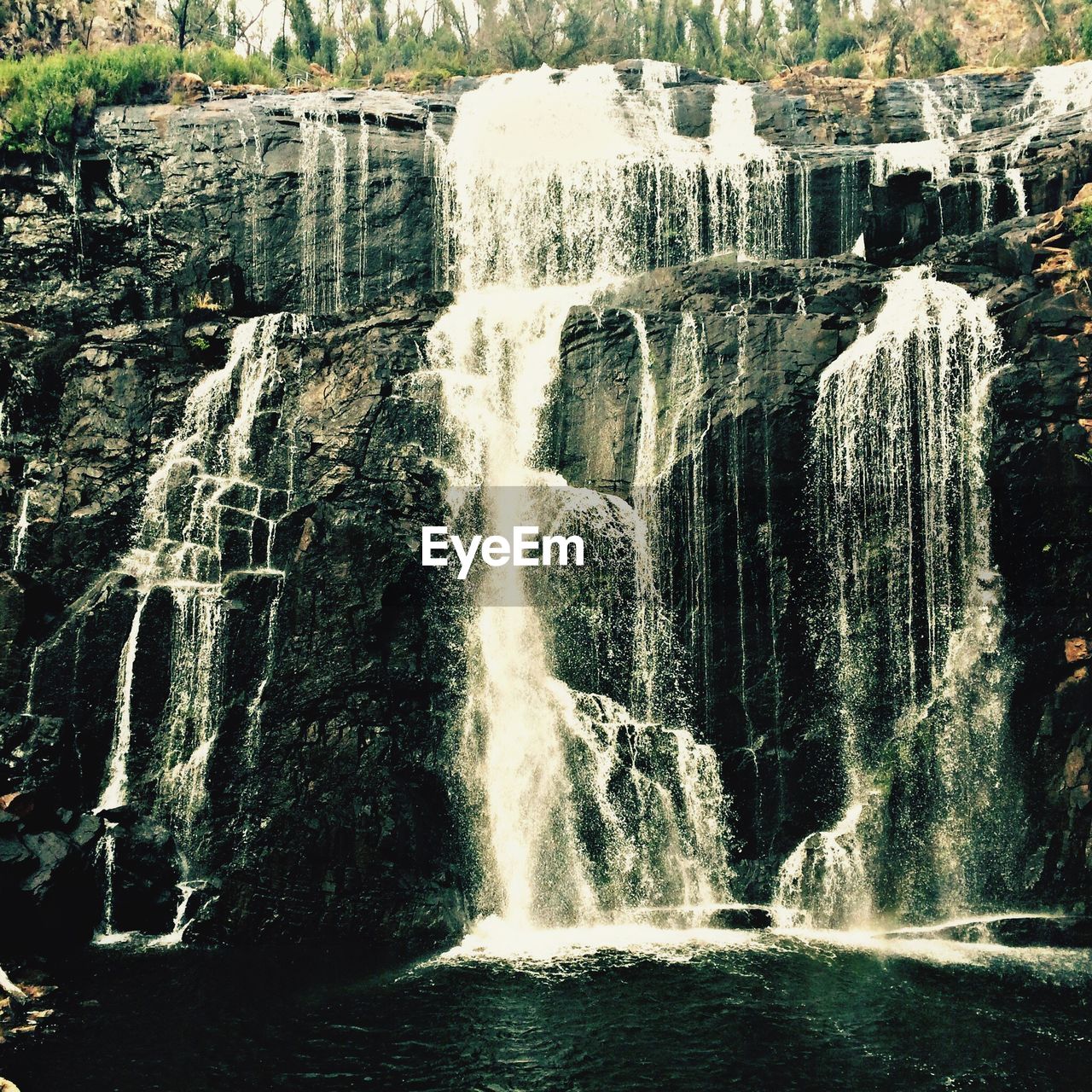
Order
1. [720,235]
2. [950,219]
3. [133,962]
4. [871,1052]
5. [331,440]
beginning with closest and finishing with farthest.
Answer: [871,1052] → [133,962] → [331,440] → [950,219] → [720,235]

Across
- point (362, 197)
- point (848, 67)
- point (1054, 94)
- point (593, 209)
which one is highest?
point (848, 67)

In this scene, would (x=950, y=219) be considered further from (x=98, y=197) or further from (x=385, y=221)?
(x=98, y=197)

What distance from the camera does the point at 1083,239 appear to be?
1079 inches

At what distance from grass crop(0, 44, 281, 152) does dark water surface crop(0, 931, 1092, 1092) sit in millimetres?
24564

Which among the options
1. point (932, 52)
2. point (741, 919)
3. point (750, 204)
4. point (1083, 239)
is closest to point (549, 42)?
point (932, 52)

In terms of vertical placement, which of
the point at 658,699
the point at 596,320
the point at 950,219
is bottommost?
the point at 658,699

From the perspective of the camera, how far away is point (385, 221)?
3394 centimetres

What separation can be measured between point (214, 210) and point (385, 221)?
492 centimetres

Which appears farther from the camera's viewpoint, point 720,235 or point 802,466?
point 720,235

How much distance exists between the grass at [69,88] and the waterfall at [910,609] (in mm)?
23931

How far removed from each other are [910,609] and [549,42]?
31.4 metres

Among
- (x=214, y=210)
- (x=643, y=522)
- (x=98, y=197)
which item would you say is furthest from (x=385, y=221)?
(x=643, y=522)

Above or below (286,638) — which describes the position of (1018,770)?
below

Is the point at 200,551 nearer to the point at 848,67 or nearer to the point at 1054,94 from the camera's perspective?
the point at 1054,94
